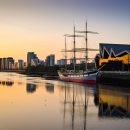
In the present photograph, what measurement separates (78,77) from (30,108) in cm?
5374

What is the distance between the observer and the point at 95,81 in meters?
73.7

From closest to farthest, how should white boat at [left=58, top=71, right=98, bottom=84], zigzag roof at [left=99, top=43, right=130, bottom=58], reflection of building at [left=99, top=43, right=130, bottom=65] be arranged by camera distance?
white boat at [left=58, top=71, right=98, bottom=84]
reflection of building at [left=99, top=43, right=130, bottom=65]
zigzag roof at [left=99, top=43, right=130, bottom=58]

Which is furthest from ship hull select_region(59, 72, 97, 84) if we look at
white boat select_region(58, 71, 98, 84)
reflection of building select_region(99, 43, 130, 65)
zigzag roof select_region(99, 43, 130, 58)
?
zigzag roof select_region(99, 43, 130, 58)

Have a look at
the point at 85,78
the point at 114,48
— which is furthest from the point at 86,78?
the point at 114,48

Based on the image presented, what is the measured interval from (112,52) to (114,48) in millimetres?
1463

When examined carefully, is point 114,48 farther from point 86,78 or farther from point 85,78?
point 86,78

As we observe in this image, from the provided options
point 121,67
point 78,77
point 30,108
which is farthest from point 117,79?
point 30,108

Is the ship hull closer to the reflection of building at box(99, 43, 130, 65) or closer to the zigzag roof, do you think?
the reflection of building at box(99, 43, 130, 65)

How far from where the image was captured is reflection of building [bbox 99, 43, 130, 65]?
110150 mm

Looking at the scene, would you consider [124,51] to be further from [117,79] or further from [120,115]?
[120,115]

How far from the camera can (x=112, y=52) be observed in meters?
113

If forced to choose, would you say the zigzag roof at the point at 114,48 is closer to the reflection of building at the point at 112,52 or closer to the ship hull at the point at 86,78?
the reflection of building at the point at 112,52

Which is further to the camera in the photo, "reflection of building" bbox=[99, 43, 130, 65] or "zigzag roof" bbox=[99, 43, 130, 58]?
"zigzag roof" bbox=[99, 43, 130, 58]

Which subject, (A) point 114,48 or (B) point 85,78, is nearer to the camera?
(B) point 85,78
